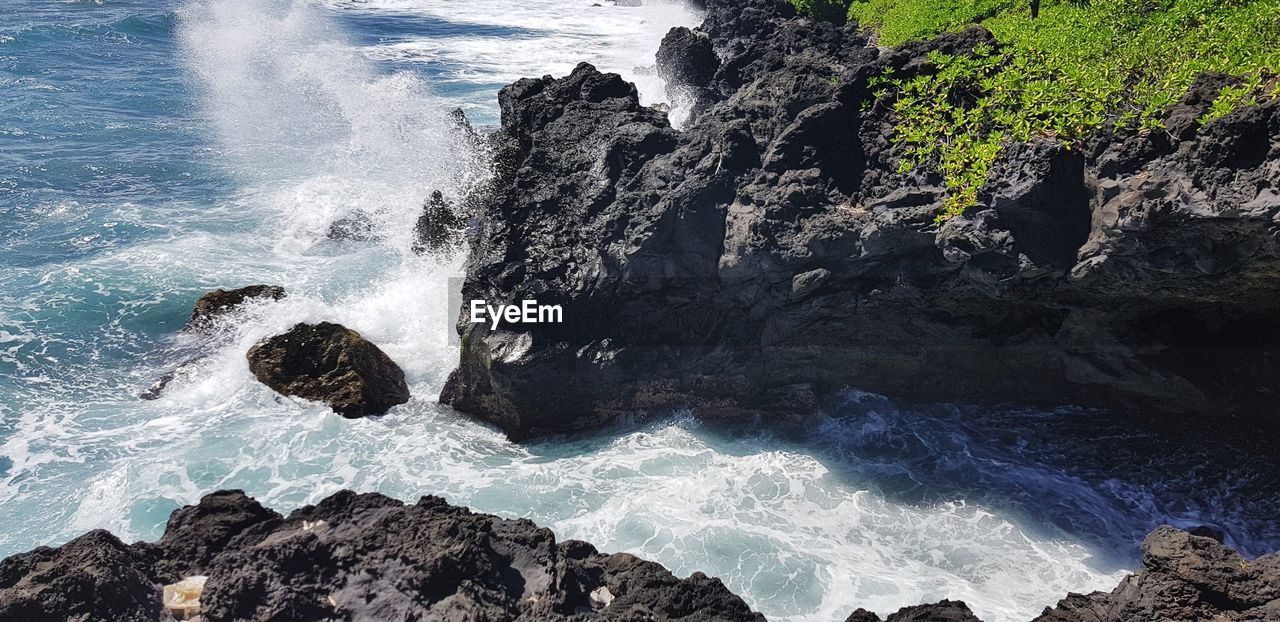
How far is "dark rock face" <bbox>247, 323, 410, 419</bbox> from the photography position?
524 inches

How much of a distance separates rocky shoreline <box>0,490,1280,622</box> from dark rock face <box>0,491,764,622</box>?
0.01 metres

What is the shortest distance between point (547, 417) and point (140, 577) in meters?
6.11

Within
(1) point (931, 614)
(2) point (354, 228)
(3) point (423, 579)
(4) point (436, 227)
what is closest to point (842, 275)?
(1) point (931, 614)

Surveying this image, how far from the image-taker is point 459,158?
20422 millimetres

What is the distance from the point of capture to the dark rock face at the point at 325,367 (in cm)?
1330

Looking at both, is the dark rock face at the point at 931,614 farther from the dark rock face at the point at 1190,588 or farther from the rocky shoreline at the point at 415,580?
the dark rock face at the point at 1190,588

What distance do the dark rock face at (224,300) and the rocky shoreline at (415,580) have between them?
8.35 meters

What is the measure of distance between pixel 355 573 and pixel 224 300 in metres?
10.2

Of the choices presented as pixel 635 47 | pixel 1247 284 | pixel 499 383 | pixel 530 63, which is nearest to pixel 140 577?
pixel 499 383

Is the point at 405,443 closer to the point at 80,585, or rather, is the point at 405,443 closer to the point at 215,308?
the point at 80,585

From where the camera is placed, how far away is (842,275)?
442 inches

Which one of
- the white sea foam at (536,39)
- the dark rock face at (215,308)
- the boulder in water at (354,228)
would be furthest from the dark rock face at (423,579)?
the white sea foam at (536,39)

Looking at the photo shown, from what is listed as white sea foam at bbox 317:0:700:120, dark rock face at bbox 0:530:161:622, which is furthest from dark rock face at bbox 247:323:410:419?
white sea foam at bbox 317:0:700:120

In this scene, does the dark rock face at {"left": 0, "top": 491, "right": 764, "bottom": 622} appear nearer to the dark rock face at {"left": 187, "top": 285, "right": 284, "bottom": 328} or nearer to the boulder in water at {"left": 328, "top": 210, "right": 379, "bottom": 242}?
the dark rock face at {"left": 187, "top": 285, "right": 284, "bottom": 328}
